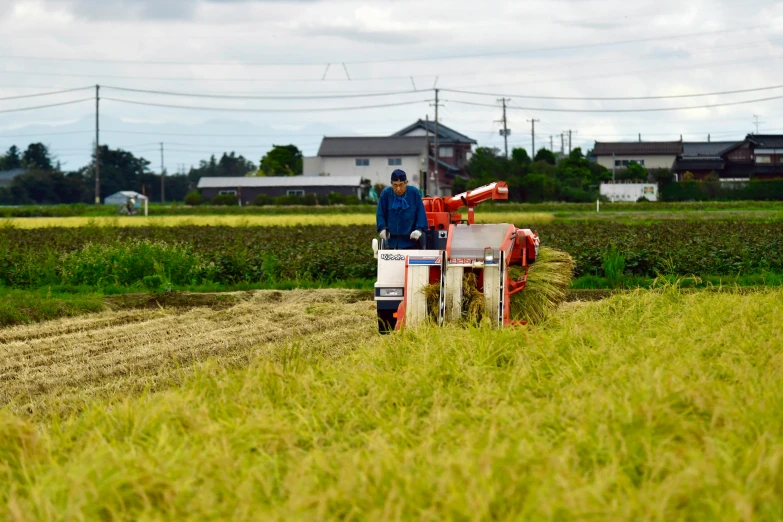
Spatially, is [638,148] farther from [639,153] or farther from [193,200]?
[193,200]

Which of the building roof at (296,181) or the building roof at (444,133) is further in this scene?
the building roof at (444,133)

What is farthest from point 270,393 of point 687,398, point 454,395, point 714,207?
point 714,207

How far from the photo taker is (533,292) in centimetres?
920

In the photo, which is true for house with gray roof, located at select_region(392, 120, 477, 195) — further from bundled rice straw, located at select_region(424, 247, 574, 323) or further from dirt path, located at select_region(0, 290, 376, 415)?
bundled rice straw, located at select_region(424, 247, 574, 323)

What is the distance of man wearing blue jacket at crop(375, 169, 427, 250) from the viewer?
949 cm

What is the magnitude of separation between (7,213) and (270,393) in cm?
4477

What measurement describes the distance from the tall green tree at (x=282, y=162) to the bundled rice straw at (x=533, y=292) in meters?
66.9

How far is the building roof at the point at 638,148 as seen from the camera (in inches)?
3012

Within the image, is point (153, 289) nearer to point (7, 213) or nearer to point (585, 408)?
point (585, 408)

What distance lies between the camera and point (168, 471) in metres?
4.27

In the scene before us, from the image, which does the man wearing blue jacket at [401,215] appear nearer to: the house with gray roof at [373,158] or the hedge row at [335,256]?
the hedge row at [335,256]

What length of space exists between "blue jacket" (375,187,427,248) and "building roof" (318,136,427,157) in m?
64.6

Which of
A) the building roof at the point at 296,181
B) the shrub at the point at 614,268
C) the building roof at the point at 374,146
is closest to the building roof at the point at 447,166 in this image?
the building roof at the point at 374,146

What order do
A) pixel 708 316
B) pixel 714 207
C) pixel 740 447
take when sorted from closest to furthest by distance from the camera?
pixel 740 447 → pixel 708 316 → pixel 714 207
